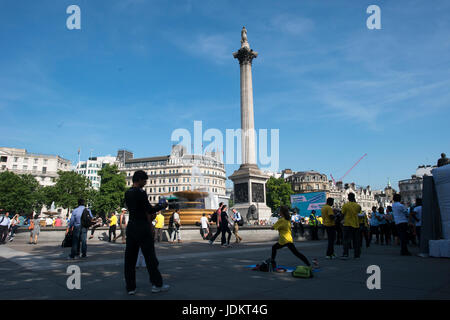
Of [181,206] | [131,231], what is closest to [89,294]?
[131,231]

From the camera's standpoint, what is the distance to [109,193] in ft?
227

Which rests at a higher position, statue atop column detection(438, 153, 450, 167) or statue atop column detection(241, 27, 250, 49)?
statue atop column detection(241, 27, 250, 49)

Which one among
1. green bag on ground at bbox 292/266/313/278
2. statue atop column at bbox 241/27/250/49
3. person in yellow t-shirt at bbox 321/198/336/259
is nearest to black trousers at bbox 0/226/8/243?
person in yellow t-shirt at bbox 321/198/336/259

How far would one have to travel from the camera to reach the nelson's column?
99.8ft

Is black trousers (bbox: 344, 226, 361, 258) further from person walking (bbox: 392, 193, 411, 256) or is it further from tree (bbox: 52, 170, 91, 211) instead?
tree (bbox: 52, 170, 91, 211)

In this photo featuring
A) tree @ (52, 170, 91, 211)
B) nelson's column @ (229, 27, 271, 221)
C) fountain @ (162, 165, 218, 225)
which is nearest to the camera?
fountain @ (162, 165, 218, 225)

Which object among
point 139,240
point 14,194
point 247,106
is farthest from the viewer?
point 14,194

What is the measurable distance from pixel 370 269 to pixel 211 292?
4.27 metres

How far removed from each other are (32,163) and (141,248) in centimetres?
11292

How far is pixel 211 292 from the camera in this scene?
202 inches

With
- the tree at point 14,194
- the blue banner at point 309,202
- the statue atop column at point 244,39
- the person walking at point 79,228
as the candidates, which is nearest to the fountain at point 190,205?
the person walking at point 79,228

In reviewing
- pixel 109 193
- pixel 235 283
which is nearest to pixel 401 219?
pixel 235 283

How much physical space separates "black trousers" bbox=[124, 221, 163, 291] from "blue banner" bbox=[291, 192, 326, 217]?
34.7m

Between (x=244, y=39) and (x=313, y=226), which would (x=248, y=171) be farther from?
(x=244, y=39)
